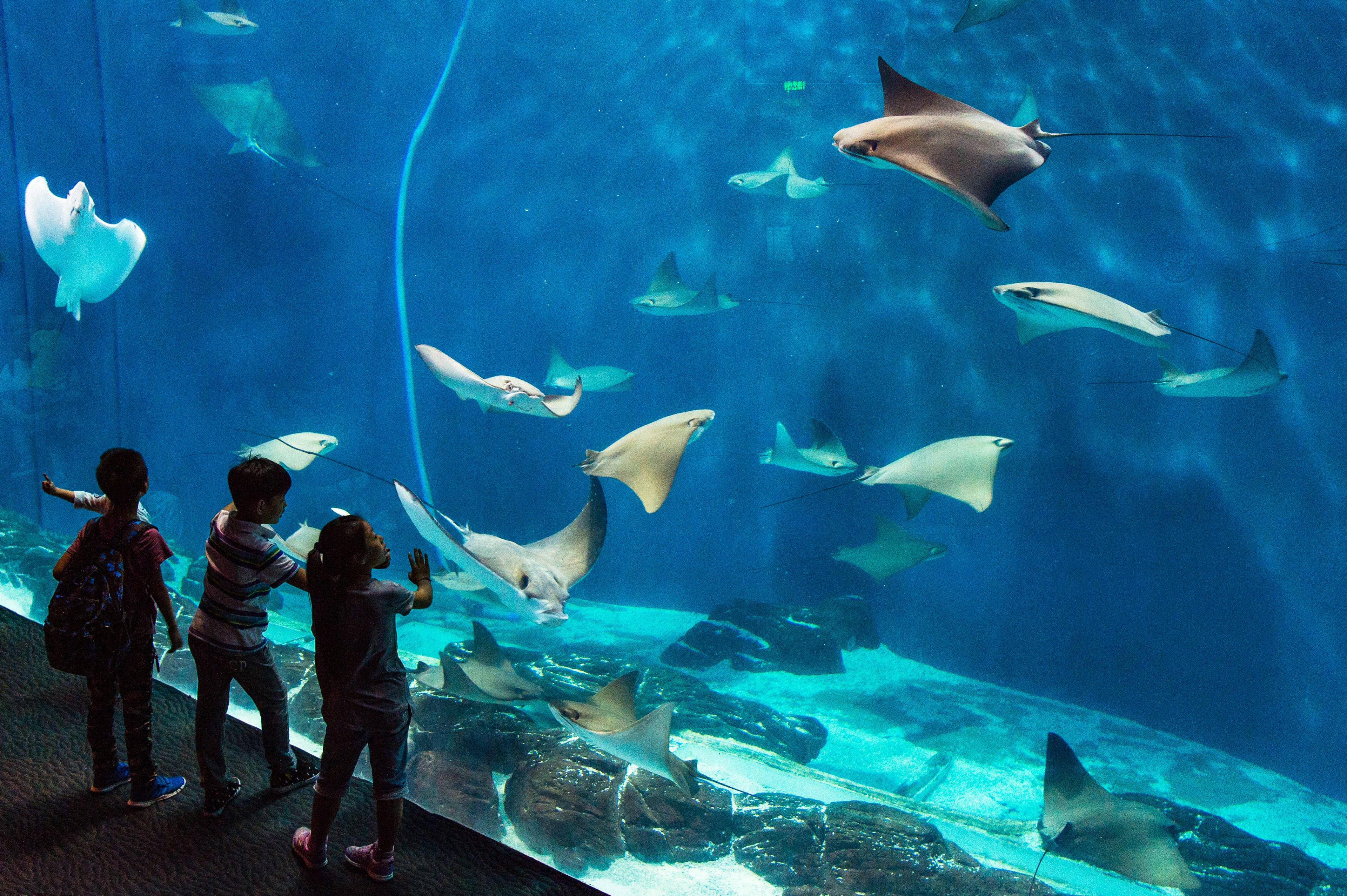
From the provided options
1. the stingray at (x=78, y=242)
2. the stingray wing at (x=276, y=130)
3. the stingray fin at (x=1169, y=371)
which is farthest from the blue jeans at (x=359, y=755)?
the stingray wing at (x=276, y=130)

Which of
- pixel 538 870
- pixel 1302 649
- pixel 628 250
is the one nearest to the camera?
pixel 538 870

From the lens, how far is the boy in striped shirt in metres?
1.73

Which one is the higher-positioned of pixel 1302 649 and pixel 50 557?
pixel 50 557

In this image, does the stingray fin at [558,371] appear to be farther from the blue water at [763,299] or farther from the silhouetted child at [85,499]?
the silhouetted child at [85,499]

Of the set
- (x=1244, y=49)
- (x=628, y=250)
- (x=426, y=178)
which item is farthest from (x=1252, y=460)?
(x=426, y=178)

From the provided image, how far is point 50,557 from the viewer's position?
5.00 metres

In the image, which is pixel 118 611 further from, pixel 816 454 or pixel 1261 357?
pixel 1261 357

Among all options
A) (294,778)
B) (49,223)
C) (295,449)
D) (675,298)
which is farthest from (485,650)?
(675,298)

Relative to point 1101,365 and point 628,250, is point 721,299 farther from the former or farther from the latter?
point 1101,365

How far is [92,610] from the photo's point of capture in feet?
5.95

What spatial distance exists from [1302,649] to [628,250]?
27.2 feet

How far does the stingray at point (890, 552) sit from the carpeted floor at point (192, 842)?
12.4 feet

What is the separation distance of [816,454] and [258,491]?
13.9 ft

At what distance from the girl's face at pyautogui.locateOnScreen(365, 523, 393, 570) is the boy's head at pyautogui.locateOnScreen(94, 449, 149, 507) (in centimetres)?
74
